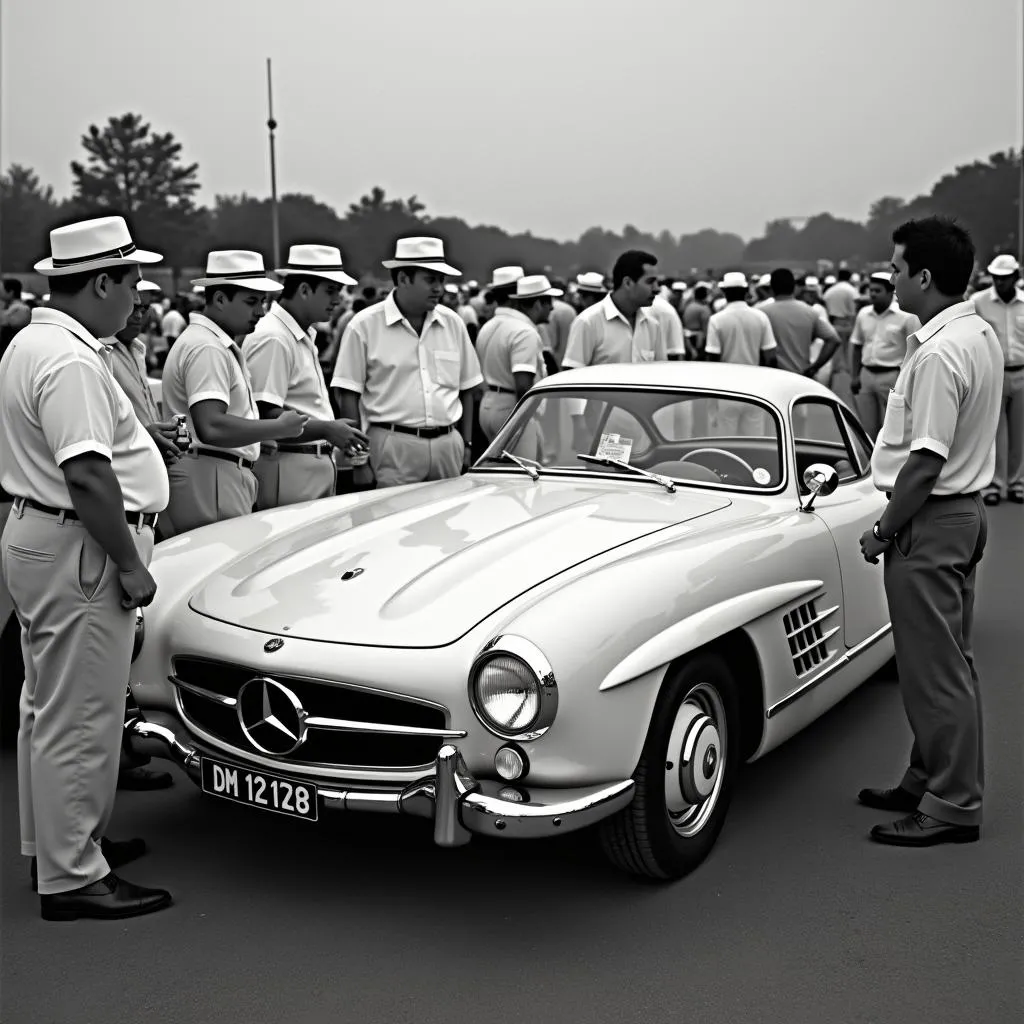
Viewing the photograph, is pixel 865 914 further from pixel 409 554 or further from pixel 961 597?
pixel 409 554

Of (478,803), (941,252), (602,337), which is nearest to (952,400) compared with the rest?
(941,252)

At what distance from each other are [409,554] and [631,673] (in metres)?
1.04

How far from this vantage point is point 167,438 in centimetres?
509

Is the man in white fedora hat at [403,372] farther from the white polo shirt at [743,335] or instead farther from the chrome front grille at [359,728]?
the white polo shirt at [743,335]

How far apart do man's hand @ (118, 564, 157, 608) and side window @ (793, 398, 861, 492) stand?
2960mm

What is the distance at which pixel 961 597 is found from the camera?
3977 millimetres

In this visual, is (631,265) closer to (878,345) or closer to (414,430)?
(414,430)

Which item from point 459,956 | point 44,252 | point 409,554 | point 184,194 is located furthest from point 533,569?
→ point 184,194

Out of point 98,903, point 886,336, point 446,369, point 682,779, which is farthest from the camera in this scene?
point 886,336

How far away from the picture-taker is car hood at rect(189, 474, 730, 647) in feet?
11.7

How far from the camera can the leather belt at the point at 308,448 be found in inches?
230

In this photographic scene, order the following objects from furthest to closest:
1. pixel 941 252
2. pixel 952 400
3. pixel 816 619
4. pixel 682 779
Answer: pixel 816 619 → pixel 941 252 → pixel 952 400 → pixel 682 779

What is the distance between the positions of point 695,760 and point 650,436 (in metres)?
1.91

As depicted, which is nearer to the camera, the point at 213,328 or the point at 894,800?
the point at 894,800
